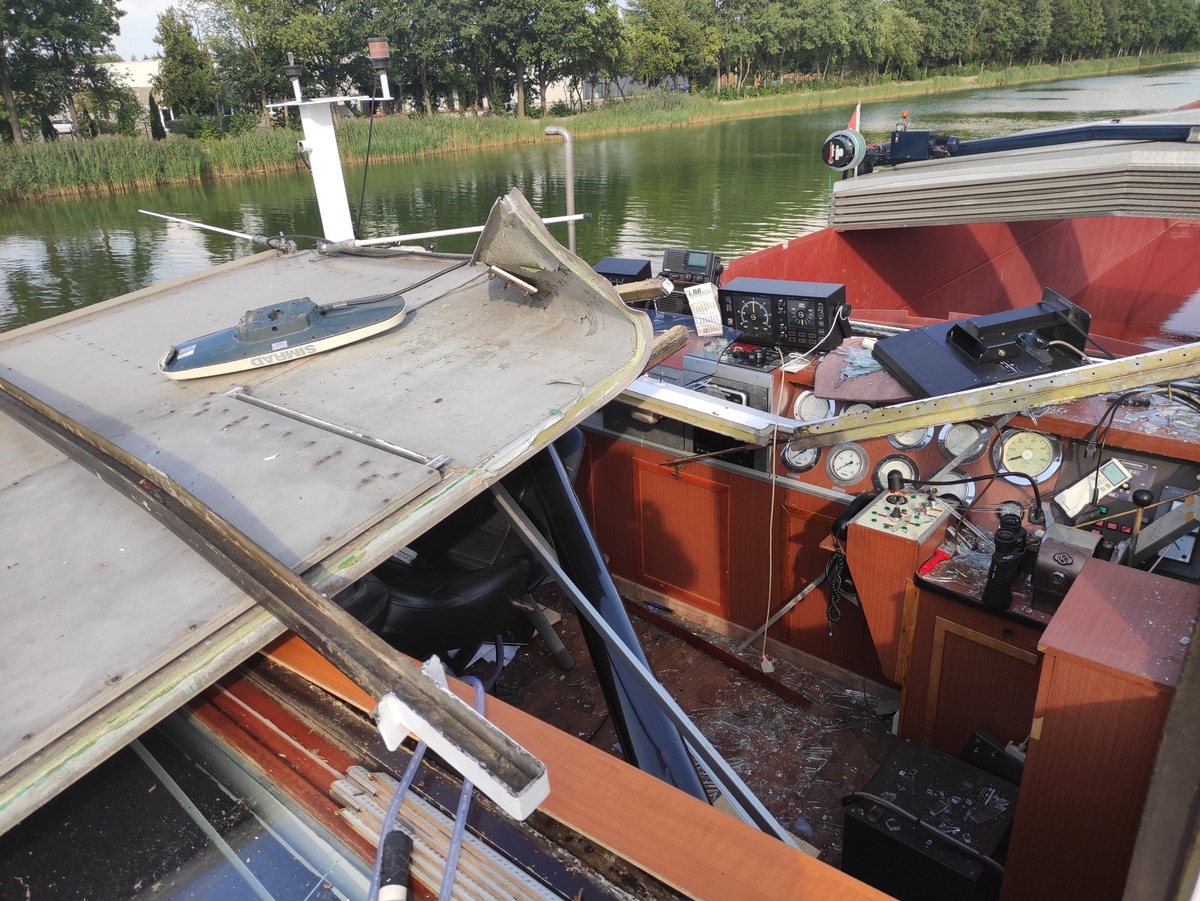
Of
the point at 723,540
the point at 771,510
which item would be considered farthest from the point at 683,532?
the point at 771,510

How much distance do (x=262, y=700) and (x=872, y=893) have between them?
1.47m

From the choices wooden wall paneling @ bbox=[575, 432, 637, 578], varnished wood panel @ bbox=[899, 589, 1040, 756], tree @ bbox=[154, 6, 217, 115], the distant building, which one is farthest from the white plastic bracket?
the distant building

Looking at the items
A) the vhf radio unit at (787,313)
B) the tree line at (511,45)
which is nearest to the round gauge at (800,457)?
the vhf radio unit at (787,313)

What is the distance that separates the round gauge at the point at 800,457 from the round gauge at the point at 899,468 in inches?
13.9

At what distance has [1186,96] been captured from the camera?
99.8 feet

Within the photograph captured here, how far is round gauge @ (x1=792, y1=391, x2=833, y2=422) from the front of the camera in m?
4.54

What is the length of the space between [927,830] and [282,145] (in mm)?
27099

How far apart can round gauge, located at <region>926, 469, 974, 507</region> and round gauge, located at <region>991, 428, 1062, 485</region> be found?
0.16 meters

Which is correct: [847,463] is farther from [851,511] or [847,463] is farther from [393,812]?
[393,812]

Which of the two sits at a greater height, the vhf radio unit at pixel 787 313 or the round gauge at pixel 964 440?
the vhf radio unit at pixel 787 313

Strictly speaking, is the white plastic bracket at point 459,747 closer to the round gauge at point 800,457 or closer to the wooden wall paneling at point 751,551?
the round gauge at point 800,457

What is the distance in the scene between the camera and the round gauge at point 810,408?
4535 millimetres

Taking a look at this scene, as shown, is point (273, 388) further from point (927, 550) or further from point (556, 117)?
point (556, 117)

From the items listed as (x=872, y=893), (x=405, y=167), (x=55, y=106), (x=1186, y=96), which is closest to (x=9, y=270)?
(x=405, y=167)
